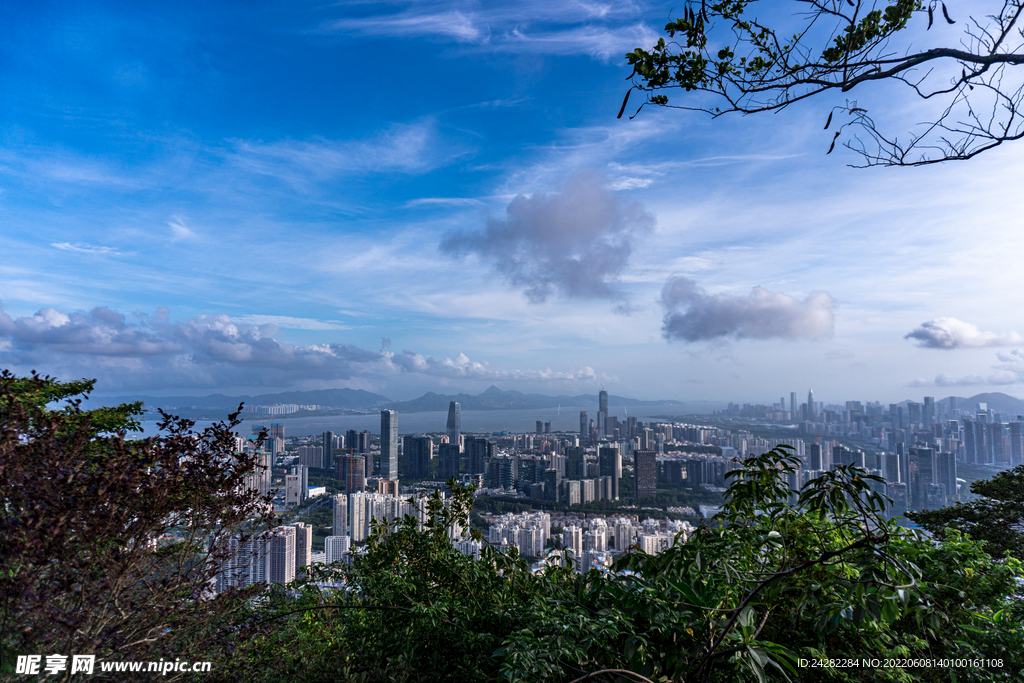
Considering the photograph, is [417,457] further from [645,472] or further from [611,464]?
[645,472]

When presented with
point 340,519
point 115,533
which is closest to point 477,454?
point 340,519

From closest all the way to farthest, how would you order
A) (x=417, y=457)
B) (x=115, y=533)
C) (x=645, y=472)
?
(x=115, y=533)
(x=645, y=472)
(x=417, y=457)

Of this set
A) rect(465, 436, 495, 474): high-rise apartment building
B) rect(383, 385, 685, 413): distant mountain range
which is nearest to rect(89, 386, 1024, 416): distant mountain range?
rect(383, 385, 685, 413): distant mountain range

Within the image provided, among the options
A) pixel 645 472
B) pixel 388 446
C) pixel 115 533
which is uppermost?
pixel 115 533

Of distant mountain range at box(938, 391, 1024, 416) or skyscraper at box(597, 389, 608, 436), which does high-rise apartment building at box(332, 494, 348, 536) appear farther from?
skyscraper at box(597, 389, 608, 436)

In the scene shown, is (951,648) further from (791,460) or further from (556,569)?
(556,569)

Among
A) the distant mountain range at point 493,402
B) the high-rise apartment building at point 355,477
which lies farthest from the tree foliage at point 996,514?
the distant mountain range at point 493,402

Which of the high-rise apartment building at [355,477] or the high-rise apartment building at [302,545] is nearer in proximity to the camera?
the high-rise apartment building at [302,545]

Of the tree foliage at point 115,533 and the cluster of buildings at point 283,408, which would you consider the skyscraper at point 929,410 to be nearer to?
the tree foliage at point 115,533
